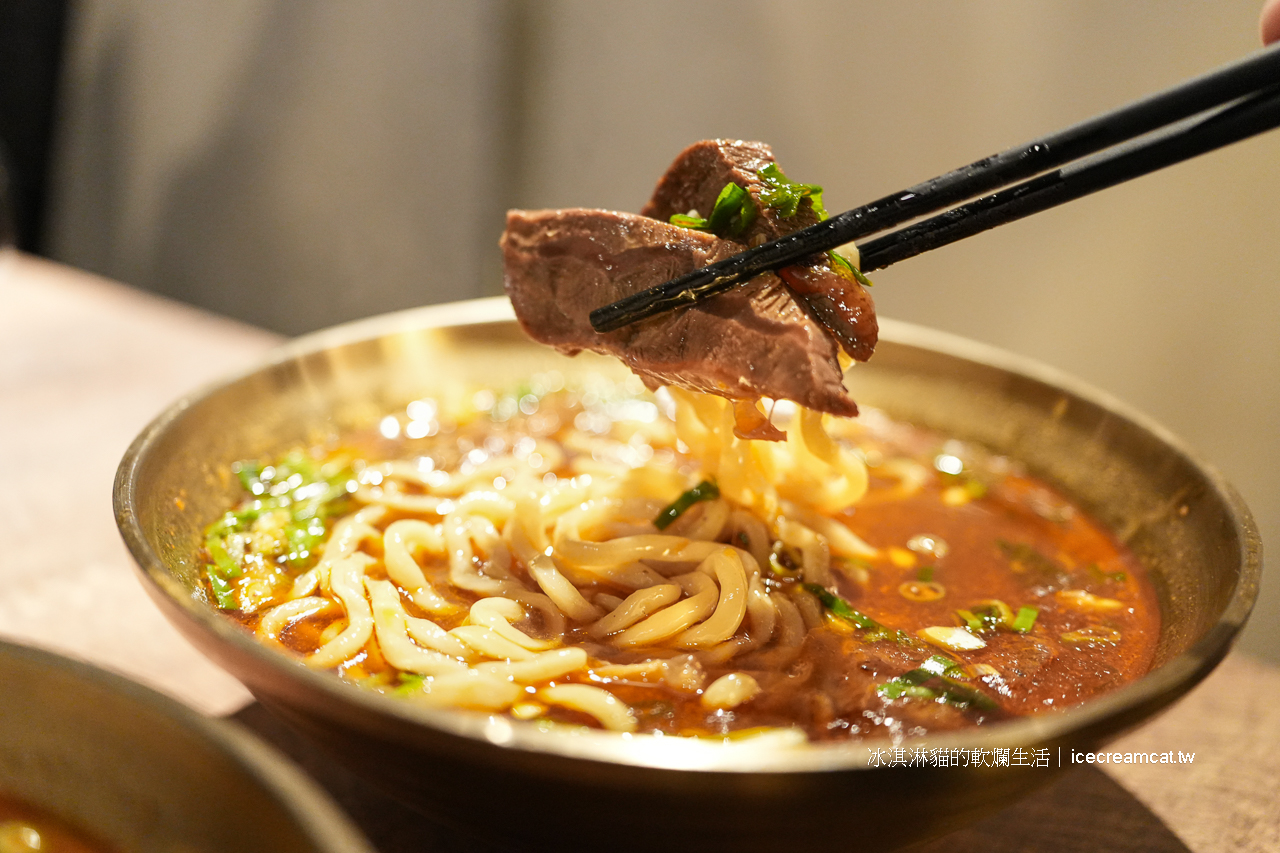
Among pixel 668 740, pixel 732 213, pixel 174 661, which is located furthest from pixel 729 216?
pixel 174 661

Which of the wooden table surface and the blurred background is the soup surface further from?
the blurred background

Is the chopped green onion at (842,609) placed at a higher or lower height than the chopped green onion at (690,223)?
lower

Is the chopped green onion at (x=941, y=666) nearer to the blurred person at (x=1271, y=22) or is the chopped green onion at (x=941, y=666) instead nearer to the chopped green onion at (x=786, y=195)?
the chopped green onion at (x=786, y=195)

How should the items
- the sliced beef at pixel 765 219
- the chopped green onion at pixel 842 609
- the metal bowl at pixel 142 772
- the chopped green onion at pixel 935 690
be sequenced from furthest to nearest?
the chopped green onion at pixel 842 609, the sliced beef at pixel 765 219, the chopped green onion at pixel 935 690, the metal bowl at pixel 142 772

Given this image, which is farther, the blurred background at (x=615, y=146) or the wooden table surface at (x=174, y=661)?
the blurred background at (x=615, y=146)

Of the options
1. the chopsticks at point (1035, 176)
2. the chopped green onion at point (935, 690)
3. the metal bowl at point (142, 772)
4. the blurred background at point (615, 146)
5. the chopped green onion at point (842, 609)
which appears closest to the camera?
the metal bowl at point (142, 772)

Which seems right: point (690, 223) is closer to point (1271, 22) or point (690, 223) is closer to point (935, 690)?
point (935, 690)

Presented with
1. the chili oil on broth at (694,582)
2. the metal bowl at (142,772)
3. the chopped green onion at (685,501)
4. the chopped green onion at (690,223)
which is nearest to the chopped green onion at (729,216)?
the chopped green onion at (690,223)
